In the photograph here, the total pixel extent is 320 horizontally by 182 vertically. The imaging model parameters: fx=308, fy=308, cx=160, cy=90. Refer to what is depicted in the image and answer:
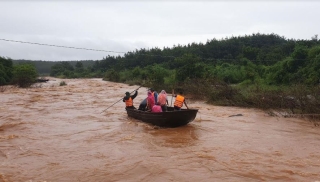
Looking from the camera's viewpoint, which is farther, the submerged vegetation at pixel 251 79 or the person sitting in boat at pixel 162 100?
the submerged vegetation at pixel 251 79

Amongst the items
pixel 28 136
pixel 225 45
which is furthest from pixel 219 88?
pixel 225 45

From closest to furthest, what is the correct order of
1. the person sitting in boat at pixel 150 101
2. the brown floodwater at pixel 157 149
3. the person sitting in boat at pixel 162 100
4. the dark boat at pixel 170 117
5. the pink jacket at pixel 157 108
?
the brown floodwater at pixel 157 149, the dark boat at pixel 170 117, the pink jacket at pixel 157 108, the person sitting in boat at pixel 162 100, the person sitting in boat at pixel 150 101

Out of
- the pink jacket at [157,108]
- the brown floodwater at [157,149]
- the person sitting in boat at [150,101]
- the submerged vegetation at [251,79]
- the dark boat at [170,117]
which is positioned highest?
the submerged vegetation at [251,79]

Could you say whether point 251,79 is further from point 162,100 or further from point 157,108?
point 157,108

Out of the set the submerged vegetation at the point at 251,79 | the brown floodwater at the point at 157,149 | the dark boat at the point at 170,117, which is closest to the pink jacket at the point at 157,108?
→ the dark boat at the point at 170,117

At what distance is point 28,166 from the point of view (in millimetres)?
7039

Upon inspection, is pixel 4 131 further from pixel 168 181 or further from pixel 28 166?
pixel 168 181

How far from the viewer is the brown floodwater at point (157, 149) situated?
21.3 ft

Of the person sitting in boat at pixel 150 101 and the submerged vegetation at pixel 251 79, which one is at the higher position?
the submerged vegetation at pixel 251 79

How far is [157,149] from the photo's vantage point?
27.5 ft

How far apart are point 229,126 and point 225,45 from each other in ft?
127

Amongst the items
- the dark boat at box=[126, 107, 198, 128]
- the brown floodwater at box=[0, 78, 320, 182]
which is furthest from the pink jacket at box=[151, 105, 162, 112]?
the brown floodwater at box=[0, 78, 320, 182]

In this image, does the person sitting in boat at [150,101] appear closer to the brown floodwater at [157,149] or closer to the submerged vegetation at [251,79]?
the brown floodwater at [157,149]

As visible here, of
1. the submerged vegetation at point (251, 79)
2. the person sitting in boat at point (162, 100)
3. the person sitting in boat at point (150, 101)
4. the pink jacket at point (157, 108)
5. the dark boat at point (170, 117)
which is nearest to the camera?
the dark boat at point (170, 117)
